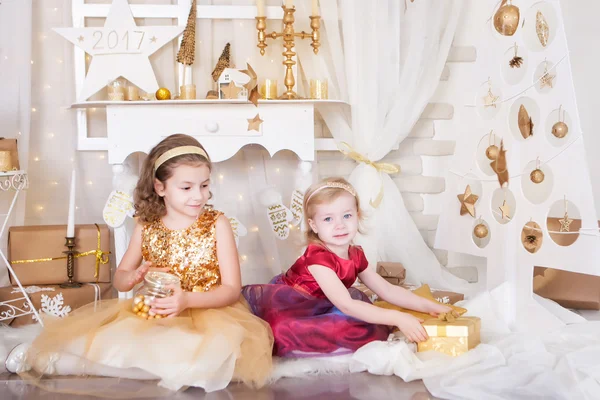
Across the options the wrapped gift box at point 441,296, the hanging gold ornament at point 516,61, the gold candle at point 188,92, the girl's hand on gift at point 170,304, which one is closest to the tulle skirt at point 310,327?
the girl's hand on gift at point 170,304

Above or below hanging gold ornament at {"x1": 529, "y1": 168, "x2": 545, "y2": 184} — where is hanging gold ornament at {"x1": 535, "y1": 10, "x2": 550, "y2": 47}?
above

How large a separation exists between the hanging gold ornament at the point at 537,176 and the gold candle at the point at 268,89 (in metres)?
1.05

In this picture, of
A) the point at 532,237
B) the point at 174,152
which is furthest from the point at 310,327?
the point at 532,237

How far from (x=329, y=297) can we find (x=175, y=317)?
455 millimetres

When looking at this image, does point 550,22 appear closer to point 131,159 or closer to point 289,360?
point 289,360

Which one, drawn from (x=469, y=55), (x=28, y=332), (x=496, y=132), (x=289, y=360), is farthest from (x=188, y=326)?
(x=469, y=55)

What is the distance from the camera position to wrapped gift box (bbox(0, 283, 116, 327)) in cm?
241

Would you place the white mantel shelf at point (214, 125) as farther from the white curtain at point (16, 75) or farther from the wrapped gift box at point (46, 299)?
the wrapped gift box at point (46, 299)

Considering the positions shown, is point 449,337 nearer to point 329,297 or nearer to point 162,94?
point 329,297

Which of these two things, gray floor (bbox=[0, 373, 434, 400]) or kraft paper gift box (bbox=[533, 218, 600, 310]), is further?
kraft paper gift box (bbox=[533, 218, 600, 310])

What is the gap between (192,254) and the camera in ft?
6.97

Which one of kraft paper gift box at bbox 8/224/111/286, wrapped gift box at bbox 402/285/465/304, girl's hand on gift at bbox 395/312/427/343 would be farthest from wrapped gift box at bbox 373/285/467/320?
kraft paper gift box at bbox 8/224/111/286

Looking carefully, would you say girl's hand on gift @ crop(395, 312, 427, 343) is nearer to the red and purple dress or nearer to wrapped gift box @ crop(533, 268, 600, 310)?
the red and purple dress

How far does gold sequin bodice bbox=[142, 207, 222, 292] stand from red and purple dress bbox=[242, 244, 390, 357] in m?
0.20
